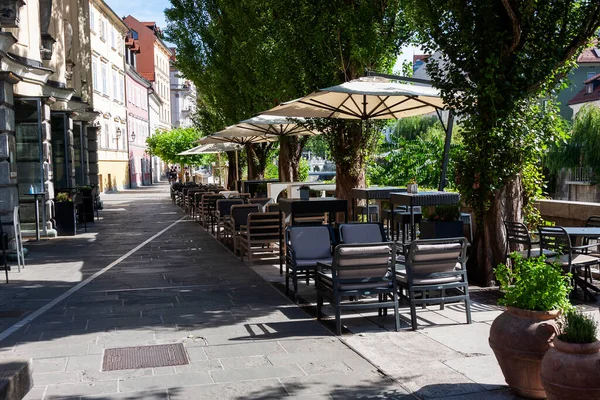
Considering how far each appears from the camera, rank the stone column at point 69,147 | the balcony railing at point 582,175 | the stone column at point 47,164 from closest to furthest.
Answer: the stone column at point 47,164
the stone column at point 69,147
the balcony railing at point 582,175

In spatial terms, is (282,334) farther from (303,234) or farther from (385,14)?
(385,14)

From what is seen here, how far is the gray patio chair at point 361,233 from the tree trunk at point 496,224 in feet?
5.05

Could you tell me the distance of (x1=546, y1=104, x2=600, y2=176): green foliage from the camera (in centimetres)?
3838

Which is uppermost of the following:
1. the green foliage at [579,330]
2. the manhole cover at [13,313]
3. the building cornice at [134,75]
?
the building cornice at [134,75]

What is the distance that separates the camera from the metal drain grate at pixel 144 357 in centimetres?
553

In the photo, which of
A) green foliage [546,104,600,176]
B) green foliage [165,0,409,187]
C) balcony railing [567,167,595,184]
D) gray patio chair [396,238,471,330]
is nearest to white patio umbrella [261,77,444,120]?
green foliage [165,0,409,187]

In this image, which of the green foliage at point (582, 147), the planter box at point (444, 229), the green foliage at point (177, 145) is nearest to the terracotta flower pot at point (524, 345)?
the planter box at point (444, 229)

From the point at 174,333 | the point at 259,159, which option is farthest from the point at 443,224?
the point at 259,159

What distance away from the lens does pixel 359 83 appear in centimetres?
962

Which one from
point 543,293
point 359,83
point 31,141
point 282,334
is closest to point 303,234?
point 282,334

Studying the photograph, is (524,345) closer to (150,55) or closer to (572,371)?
(572,371)

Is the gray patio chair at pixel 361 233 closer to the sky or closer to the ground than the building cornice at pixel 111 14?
closer to the ground

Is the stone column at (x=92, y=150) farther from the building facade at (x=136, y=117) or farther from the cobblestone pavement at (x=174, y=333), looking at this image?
the building facade at (x=136, y=117)

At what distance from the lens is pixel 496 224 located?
8.73 metres
